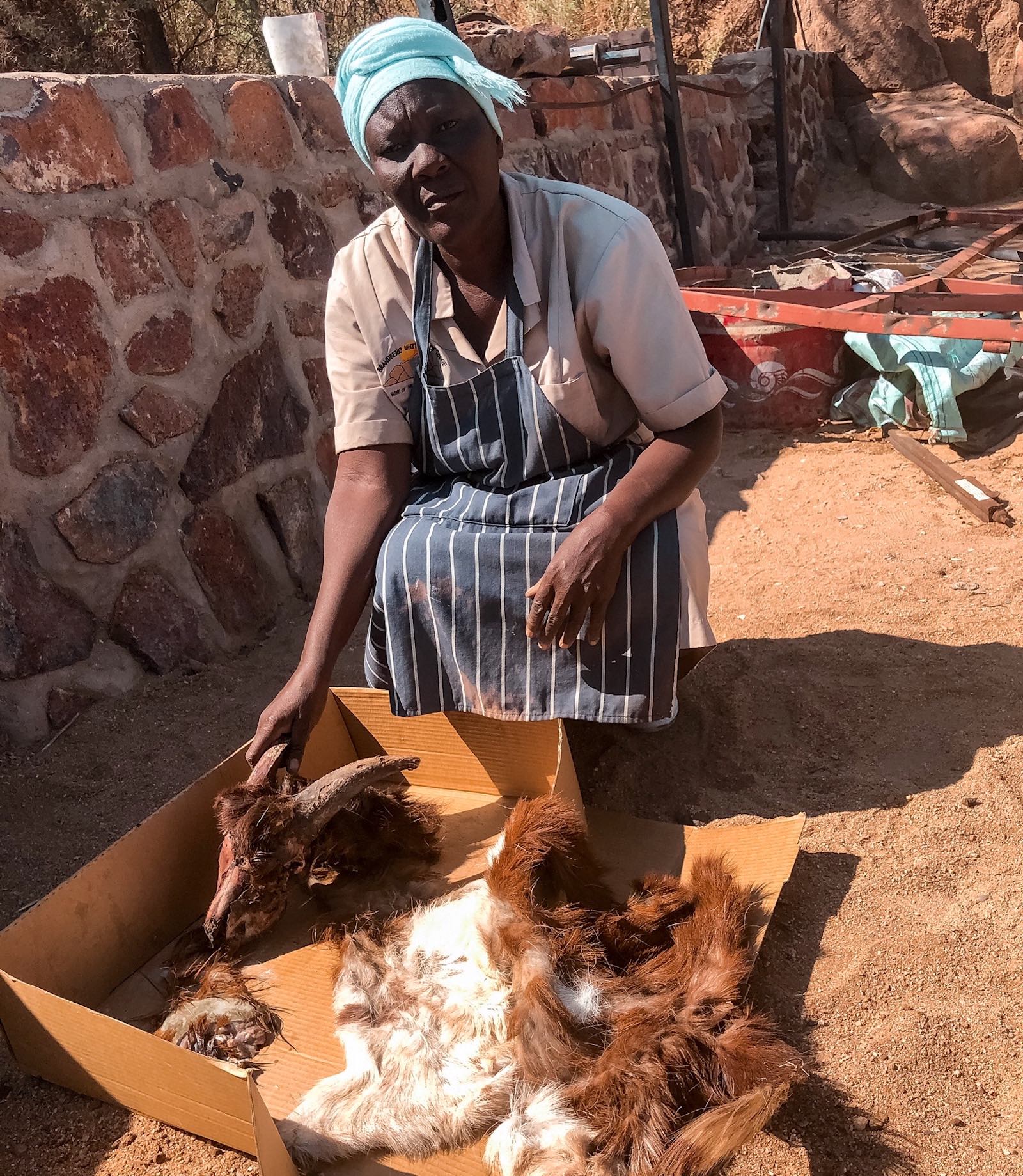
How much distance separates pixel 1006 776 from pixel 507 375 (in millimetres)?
1291

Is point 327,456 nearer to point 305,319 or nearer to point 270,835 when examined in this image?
point 305,319

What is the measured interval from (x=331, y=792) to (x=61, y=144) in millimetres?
1707

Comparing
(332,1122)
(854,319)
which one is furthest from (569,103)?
(332,1122)

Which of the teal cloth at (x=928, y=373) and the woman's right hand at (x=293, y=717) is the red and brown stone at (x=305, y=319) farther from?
the teal cloth at (x=928, y=373)

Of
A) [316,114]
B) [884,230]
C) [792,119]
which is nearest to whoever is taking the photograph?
[316,114]

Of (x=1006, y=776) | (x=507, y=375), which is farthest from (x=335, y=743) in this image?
(x=1006, y=776)

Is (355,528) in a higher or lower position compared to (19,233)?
lower

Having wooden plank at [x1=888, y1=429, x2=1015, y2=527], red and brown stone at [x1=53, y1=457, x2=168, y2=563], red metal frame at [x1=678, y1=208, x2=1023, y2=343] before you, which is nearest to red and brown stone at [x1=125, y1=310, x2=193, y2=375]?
red and brown stone at [x1=53, y1=457, x2=168, y2=563]

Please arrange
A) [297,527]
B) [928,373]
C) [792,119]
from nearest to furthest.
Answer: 1. [297,527]
2. [928,373]
3. [792,119]

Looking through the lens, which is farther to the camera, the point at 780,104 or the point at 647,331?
the point at 780,104

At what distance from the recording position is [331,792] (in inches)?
75.5

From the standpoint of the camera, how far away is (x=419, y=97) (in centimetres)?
191

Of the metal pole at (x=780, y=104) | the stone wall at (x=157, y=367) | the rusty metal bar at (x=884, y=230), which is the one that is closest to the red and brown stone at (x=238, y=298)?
the stone wall at (x=157, y=367)

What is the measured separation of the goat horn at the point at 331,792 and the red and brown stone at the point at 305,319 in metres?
1.67
